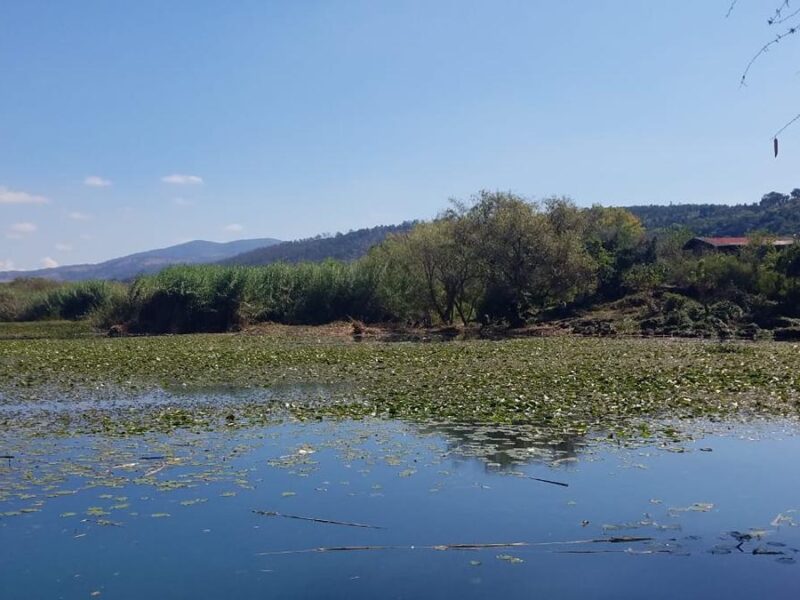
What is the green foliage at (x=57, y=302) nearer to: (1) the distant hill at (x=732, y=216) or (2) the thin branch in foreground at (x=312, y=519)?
(2) the thin branch in foreground at (x=312, y=519)

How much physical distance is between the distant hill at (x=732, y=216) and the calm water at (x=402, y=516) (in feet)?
225

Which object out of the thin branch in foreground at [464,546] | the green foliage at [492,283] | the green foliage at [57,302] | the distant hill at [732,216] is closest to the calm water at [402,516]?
the thin branch in foreground at [464,546]

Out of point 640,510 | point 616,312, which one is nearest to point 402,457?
point 640,510

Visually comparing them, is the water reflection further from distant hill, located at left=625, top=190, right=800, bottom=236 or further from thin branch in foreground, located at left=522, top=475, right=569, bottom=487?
distant hill, located at left=625, top=190, right=800, bottom=236

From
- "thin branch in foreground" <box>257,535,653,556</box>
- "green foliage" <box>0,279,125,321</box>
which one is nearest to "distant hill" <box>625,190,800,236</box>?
"green foliage" <box>0,279,125,321</box>

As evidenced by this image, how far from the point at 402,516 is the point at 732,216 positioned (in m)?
125

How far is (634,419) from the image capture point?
1434 cm

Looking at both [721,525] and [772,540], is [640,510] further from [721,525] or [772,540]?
[772,540]

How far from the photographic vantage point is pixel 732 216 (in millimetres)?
123188

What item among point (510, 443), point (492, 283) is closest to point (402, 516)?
point (510, 443)

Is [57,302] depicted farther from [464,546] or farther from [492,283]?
[464,546]

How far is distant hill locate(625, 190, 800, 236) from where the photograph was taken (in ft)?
310

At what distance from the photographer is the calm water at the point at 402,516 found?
7488mm

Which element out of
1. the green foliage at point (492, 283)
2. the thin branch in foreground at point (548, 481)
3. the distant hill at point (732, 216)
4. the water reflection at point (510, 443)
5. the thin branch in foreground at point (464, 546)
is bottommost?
the thin branch in foreground at point (464, 546)
